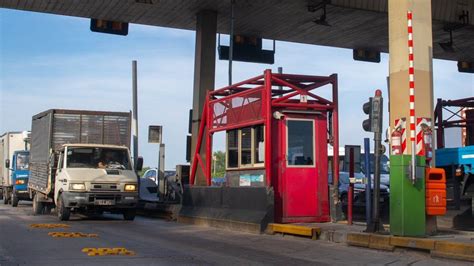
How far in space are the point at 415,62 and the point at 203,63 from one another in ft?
36.0

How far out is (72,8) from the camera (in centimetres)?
1967

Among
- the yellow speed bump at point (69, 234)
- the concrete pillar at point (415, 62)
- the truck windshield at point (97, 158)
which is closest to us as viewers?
the concrete pillar at point (415, 62)

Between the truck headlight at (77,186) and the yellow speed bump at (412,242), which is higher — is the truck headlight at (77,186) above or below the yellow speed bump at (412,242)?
above

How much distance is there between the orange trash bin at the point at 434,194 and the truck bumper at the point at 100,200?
9404 millimetres

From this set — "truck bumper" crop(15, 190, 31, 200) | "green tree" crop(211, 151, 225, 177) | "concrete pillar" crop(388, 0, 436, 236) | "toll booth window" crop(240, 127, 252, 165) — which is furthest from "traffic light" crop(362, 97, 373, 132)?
"truck bumper" crop(15, 190, 31, 200)

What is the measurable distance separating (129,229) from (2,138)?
1898 centimetres

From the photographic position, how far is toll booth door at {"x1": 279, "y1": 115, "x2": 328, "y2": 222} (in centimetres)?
1342

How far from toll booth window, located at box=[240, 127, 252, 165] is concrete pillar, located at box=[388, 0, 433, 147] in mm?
4334

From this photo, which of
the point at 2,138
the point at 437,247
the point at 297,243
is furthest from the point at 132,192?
the point at 2,138

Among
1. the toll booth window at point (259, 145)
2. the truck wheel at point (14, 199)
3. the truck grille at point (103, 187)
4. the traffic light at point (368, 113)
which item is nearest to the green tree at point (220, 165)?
the truck grille at point (103, 187)

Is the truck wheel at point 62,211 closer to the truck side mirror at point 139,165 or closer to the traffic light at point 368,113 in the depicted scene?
the truck side mirror at point 139,165

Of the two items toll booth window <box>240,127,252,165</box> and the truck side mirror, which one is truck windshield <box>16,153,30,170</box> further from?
toll booth window <box>240,127,252,165</box>

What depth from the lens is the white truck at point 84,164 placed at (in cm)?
1656

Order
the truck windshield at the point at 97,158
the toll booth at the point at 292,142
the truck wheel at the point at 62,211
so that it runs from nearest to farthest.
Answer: the toll booth at the point at 292,142 → the truck wheel at the point at 62,211 → the truck windshield at the point at 97,158
